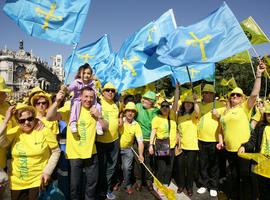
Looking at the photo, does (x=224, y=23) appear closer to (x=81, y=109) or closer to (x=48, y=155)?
(x=81, y=109)

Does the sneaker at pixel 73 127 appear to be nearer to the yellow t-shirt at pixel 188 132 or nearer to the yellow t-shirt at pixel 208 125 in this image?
the yellow t-shirt at pixel 188 132

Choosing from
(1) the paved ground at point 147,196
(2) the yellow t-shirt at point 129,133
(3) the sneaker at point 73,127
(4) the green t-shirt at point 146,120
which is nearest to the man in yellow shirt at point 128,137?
(2) the yellow t-shirt at point 129,133

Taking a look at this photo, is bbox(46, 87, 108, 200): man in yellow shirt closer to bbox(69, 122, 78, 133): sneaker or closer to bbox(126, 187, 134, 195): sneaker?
bbox(69, 122, 78, 133): sneaker

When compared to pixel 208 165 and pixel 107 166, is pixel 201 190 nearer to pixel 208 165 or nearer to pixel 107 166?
pixel 208 165

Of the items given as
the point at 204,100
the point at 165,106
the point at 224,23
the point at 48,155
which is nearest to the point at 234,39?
the point at 224,23

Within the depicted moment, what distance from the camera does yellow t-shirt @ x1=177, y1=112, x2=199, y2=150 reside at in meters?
5.45

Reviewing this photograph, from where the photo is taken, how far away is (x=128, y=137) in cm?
564

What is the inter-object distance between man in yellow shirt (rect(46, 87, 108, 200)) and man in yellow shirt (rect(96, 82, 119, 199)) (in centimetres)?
75

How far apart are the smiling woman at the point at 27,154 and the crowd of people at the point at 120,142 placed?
12 millimetres

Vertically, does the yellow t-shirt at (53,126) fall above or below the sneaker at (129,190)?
above

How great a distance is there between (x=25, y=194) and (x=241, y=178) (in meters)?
3.46

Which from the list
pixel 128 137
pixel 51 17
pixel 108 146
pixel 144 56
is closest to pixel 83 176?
pixel 108 146

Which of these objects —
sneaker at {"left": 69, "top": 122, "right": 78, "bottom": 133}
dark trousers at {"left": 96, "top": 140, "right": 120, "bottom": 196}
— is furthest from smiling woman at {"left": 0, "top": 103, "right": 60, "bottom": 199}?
dark trousers at {"left": 96, "top": 140, "right": 120, "bottom": 196}

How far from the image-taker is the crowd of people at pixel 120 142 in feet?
11.4
